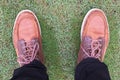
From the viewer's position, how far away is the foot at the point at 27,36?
1341 millimetres

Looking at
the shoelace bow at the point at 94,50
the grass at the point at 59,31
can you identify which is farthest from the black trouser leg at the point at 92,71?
the grass at the point at 59,31

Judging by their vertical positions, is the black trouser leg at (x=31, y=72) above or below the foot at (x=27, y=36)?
below

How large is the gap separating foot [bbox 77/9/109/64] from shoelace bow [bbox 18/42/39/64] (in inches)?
9.0

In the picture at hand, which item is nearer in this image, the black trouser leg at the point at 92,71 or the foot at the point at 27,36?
the black trouser leg at the point at 92,71

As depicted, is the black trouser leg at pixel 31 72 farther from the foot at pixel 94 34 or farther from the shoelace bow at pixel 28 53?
the foot at pixel 94 34

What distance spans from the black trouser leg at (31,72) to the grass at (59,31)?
0.16 metres

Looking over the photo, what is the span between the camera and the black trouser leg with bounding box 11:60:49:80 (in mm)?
1189

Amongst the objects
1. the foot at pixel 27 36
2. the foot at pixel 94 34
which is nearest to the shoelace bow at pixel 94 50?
the foot at pixel 94 34

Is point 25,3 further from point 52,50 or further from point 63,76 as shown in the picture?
point 63,76

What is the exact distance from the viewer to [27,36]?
1.36 metres

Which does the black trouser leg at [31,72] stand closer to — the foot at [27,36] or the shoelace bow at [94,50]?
the foot at [27,36]

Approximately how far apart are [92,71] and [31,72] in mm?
276

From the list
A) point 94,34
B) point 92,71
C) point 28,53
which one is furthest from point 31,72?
point 94,34

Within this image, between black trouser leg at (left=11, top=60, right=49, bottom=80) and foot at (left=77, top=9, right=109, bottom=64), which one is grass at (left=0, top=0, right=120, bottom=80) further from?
black trouser leg at (left=11, top=60, right=49, bottom=80)
